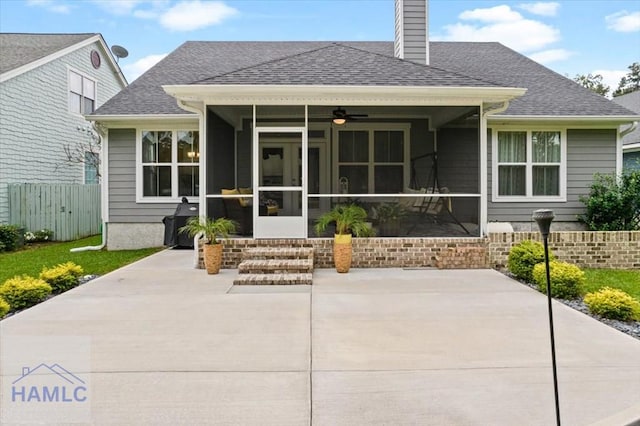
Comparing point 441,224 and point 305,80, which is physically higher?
point 305,80

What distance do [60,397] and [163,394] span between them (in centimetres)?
72

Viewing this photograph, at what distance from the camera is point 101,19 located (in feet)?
70.8

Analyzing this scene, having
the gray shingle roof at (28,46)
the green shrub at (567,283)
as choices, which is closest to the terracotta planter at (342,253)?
the green shrub at (567,283)

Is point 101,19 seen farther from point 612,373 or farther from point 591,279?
point 612,373

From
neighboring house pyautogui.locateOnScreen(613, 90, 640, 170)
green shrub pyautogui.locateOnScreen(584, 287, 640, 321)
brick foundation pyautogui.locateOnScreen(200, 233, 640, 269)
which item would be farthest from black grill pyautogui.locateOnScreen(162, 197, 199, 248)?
neighboring house pyautogui.locateOnScreen(613, 90, 640, 170)

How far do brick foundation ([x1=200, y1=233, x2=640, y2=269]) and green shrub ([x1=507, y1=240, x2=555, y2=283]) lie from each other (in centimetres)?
59

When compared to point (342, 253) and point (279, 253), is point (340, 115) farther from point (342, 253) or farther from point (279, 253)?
point (279, 253)

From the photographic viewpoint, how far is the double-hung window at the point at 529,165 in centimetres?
1023

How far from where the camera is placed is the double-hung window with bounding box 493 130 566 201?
1023 cm

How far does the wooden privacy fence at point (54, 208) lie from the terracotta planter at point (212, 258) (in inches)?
303

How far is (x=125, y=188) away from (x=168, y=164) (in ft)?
3.90

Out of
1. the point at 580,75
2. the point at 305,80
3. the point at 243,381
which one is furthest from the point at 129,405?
the point at 580,75

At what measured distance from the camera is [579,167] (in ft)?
33.6

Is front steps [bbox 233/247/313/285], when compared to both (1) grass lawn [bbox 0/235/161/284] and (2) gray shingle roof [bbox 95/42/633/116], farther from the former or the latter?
(2) gray shingle roof [bbox 95/42/633/116]
